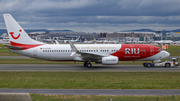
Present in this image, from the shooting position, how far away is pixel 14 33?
38.3 m

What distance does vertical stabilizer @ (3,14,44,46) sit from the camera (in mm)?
37891

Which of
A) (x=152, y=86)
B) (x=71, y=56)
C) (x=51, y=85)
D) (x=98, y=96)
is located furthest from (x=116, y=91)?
(x=71, y=56)

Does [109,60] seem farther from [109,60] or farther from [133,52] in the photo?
[133,52]

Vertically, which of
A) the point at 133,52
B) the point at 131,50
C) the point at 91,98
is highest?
the point at 131,50

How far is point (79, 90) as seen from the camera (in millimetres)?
20219

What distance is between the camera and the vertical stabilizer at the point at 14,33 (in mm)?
37891

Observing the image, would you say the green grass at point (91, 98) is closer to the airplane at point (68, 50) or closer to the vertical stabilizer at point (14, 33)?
the airplane at point (68, 50)

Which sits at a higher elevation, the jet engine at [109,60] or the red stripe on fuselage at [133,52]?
the red stripe on fuselage at [133,52]

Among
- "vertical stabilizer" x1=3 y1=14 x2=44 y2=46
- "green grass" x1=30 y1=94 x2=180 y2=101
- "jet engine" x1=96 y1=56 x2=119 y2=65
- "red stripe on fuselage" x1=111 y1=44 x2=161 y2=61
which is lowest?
"green grass" x1=30 y1=94 x2=180 y2=101

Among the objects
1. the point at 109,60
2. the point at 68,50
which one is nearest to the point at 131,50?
the point at 109,60

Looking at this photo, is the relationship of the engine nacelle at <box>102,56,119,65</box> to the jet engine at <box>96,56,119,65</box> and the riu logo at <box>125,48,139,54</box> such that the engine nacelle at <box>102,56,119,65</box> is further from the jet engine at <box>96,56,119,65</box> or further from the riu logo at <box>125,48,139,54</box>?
the riu logo at <box>125,48,139,54</box>

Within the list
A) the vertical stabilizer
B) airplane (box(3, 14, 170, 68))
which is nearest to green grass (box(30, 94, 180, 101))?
airplane (box(3, 14, 170, 68))

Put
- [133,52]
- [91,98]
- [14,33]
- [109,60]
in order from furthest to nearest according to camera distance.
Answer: [133,52], [14,33], [109,60], [91,98]

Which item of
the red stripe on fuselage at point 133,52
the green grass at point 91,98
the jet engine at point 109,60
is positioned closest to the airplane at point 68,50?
the red stripe on fuselage at point 133,52
